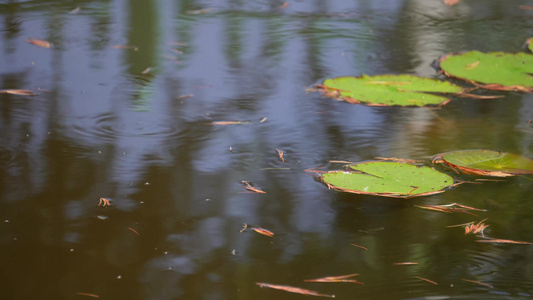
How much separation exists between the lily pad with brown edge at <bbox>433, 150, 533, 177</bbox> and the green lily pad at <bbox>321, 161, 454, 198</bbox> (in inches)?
4.5

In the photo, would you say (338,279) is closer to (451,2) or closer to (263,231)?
(263,231)

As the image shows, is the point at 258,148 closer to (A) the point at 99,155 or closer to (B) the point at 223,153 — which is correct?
(B) the point at 223,153

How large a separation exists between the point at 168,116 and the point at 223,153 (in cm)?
40

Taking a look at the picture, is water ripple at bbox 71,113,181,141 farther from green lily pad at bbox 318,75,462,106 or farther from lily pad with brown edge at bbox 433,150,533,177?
lily pad with brown edge at bbox 433,150,533,177

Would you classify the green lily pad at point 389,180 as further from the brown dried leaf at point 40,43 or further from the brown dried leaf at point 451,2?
the brown dried leaf at point 451,2

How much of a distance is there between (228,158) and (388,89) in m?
0.92

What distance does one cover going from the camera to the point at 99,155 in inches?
80.4

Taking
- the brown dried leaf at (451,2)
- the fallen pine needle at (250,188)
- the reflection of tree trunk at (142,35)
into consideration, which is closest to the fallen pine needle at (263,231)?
the fallen pine needle at (250,188)

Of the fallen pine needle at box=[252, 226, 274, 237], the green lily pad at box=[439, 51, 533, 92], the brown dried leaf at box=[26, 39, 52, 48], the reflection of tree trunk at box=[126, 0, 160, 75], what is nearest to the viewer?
the fallen pine needle at box=[252, 226, 274, 237]

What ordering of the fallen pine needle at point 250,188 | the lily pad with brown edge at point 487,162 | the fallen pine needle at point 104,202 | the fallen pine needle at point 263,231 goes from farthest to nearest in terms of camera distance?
1. the lily pad with brown edge at point 487,162
2. the fallen pine needle at point 250,188
3. the fallen pine needle at point 104,202
4. the fallen pine needle at point 263,231

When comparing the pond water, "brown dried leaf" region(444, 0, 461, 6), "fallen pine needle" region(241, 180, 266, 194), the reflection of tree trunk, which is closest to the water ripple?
the pond water

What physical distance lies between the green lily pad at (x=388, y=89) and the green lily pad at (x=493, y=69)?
→ 0.17m

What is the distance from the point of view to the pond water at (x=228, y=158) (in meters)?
1.46

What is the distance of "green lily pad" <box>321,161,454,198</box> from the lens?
1.80 metres
